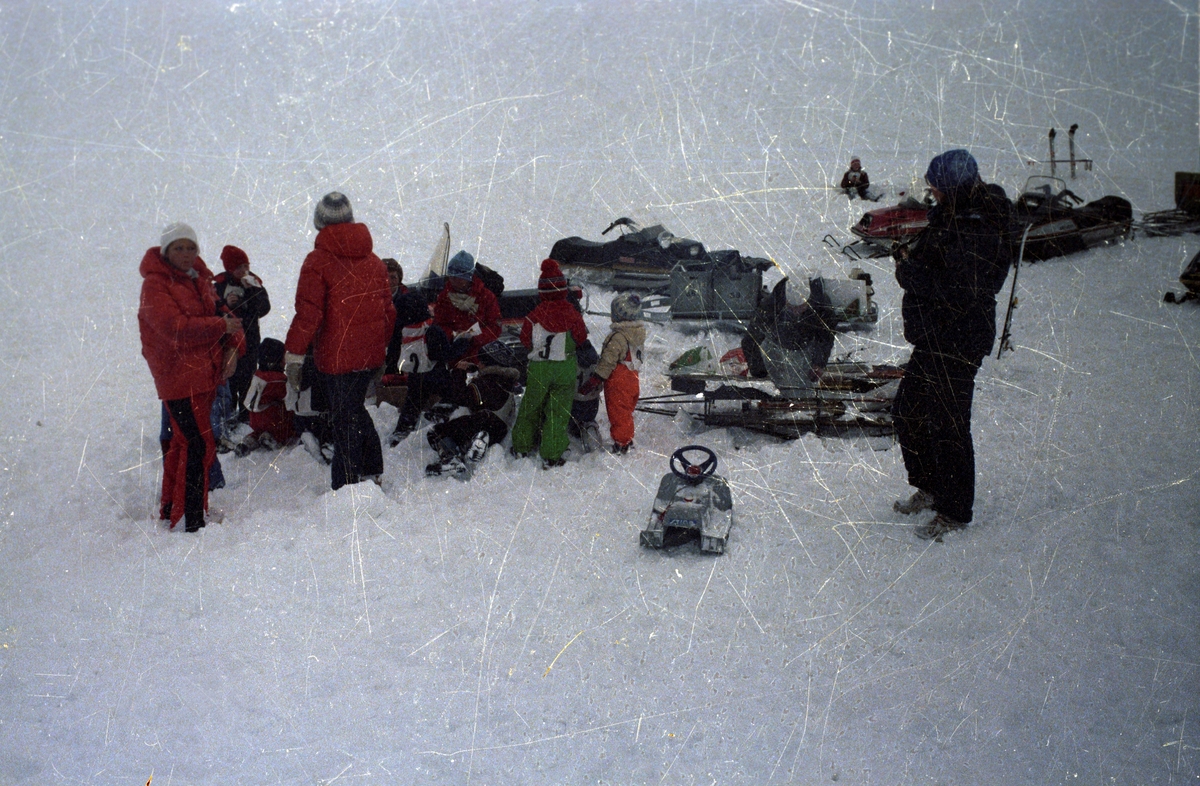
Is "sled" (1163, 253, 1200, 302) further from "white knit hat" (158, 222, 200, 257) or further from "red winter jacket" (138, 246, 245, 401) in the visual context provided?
"white knit hat" (158, 222, 200, 257)

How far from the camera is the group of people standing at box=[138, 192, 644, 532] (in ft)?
14.0

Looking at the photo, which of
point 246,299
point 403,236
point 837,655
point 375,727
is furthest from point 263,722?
point 403,236

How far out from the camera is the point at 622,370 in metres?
5.24

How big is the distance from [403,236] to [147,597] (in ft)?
13.9

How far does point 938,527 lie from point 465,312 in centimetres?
325

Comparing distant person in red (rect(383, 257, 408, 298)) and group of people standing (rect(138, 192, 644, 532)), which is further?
distant person in red (rect(383, 257, 408, 298))

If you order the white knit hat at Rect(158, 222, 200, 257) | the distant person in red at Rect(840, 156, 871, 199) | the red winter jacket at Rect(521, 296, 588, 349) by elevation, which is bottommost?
the red winter jacket at Rect(521, 296, 588, 349)

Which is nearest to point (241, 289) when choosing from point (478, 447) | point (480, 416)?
point (480, 416)

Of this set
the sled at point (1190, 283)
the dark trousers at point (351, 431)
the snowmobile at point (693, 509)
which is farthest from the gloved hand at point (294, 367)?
the sled at point (1190, 283)

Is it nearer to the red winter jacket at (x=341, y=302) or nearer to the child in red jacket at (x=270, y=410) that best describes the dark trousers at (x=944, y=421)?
the red winter jacket at (x=341, y=302)

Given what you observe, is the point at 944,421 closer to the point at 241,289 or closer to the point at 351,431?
the point at 351,431

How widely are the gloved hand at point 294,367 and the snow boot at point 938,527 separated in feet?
10.9

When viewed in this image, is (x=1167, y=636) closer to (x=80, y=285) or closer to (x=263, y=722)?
(x=263, y=722)

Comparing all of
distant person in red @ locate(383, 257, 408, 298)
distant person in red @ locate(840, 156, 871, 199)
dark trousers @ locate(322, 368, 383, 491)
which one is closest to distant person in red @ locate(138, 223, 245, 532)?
dark trousers @ locate(322, 368, 383, 491)
